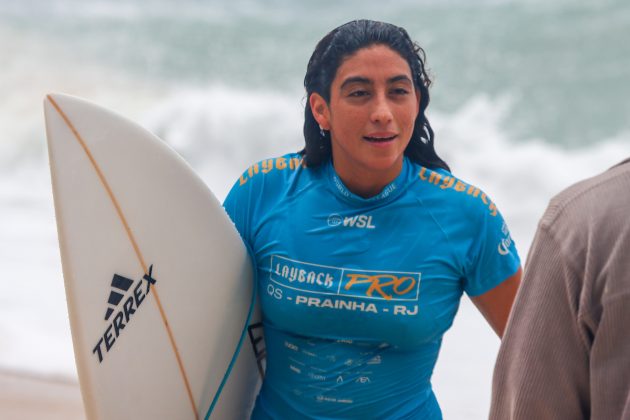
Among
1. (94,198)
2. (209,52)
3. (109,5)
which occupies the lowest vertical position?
(94,198)

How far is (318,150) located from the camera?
2102 mm

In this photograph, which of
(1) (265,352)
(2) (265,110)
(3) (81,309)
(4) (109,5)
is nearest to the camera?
(3) (81,309)

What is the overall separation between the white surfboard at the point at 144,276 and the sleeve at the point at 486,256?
496mm

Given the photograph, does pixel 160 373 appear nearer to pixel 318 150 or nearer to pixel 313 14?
pixel 318 150

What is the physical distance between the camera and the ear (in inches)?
80.0

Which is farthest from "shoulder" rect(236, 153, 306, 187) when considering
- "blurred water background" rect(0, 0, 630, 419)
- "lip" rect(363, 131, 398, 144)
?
"blurred water background" rect(0, 0, 630, 419)

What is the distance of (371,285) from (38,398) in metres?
2.40

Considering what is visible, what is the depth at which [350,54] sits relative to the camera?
1.95 metres

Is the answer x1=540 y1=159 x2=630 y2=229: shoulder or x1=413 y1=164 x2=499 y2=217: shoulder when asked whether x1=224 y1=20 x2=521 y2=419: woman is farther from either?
x1=540 y1=159 x2=630 y2=229: shoulder

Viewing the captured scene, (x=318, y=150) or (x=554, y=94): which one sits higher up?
(x=554, y=94)

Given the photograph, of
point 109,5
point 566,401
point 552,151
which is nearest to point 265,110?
point 552,151

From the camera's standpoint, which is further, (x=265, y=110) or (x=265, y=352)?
(x=265, y=110)

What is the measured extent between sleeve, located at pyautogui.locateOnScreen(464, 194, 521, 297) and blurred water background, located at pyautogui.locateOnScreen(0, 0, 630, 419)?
104 inches

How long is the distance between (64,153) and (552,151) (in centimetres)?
859
